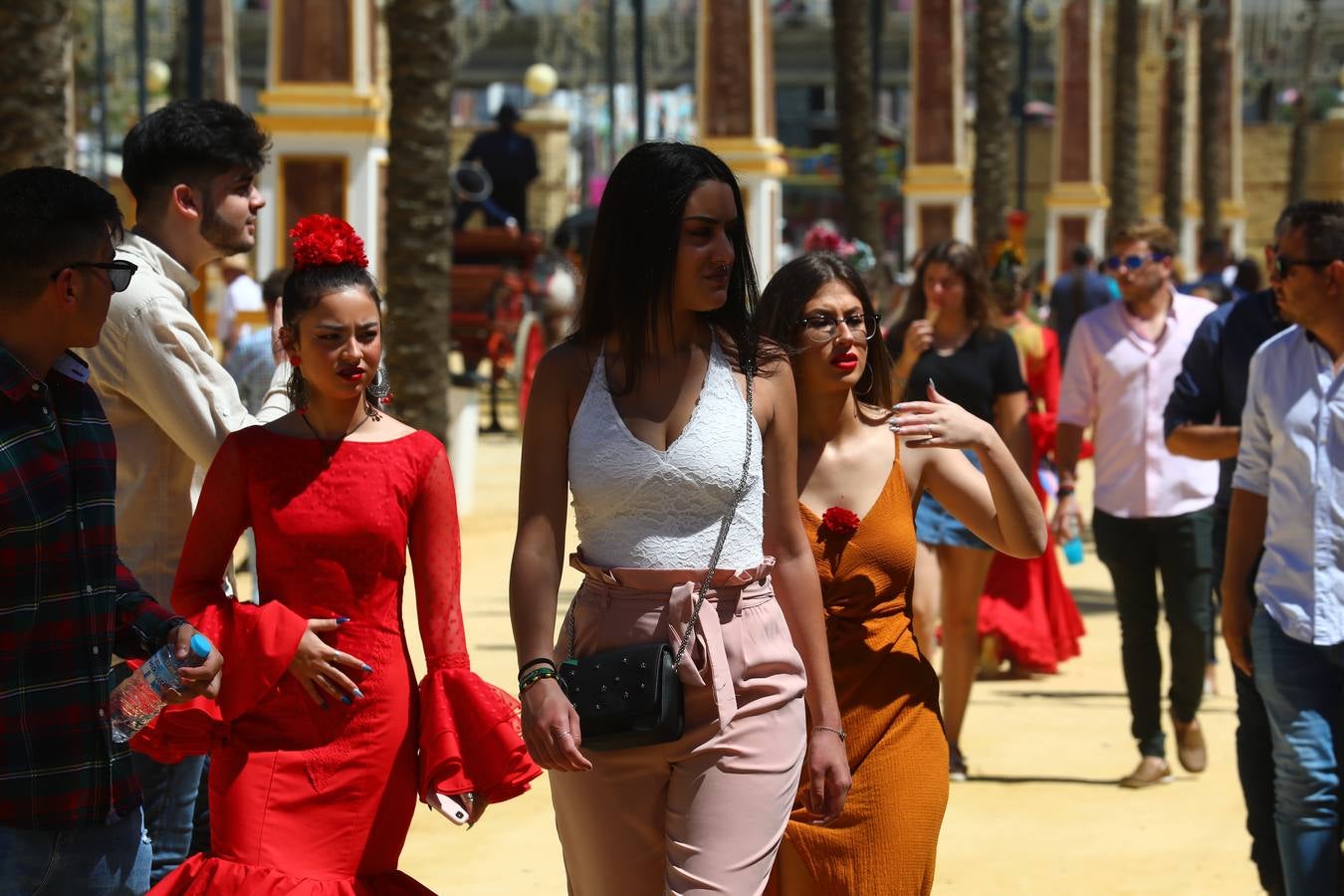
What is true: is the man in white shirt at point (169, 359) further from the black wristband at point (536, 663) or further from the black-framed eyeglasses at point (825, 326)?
the black-framed eyeglasses at point (825, 326)

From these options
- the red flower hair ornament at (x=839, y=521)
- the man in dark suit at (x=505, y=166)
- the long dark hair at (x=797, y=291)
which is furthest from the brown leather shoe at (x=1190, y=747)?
the man in dark suit at (x=505, y=166)

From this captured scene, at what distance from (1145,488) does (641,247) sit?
4.55 meters

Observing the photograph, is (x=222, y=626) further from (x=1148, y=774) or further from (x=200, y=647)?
(x=1148, y=774)

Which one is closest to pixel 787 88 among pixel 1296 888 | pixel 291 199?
pixel 291 199

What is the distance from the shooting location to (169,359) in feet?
15.6

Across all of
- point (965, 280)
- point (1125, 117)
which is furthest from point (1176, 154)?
point (965, 280)

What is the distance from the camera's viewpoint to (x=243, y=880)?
413 cm

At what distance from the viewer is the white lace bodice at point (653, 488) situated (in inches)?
157

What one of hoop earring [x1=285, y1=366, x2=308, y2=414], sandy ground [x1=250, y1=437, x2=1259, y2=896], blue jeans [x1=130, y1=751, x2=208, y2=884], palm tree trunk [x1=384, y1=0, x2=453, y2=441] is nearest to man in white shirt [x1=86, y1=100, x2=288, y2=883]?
blue jeans [x1=130, y1=751, x2=208, y2=884]

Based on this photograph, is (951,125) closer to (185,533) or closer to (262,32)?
(185,533)

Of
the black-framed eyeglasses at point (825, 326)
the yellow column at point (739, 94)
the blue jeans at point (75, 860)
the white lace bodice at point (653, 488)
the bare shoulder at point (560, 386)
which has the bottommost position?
the blue jeans at point (75, 860)

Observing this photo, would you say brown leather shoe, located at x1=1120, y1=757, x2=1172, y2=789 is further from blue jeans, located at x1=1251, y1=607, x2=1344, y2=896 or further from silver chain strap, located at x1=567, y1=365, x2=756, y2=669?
silver chain strap, located at x1=567, y1=365, x2=756, y2=669

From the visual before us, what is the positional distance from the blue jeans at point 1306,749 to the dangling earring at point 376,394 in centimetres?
238

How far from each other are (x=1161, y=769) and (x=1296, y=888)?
288 cm
